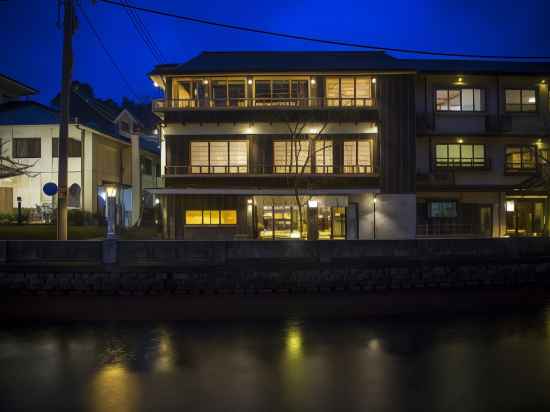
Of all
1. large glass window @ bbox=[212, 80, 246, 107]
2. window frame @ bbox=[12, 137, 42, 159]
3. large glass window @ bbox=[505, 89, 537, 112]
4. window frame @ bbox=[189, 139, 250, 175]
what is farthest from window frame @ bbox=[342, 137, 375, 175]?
window frame @ bbox=[12, 137, 42, 159]

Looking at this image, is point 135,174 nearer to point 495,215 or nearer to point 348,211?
point 348,211

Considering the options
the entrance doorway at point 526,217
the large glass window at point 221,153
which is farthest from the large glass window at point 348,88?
the entrance doorway at point 526,217

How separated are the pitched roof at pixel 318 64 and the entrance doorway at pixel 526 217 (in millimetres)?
8737

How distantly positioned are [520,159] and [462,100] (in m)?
5.54

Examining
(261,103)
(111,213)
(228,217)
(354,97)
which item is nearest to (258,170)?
(228,217)

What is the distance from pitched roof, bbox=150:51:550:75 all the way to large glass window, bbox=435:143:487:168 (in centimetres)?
472

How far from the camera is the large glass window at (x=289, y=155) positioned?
84.1ft

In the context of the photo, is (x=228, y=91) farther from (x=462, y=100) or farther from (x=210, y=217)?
(x=462, y=100)

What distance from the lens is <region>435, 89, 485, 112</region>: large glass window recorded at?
28.0 meters

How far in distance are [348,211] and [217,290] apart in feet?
39.7

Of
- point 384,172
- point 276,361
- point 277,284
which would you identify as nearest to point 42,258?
point 277,284

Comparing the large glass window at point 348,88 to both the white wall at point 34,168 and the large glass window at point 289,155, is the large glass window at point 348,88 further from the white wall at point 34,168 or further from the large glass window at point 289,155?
the white wall at point 34,168

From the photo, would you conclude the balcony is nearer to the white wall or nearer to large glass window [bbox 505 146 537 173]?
the white wall

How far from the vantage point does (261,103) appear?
26312 mm
